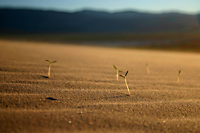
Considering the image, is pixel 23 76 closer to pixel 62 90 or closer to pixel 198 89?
pixel 62 90

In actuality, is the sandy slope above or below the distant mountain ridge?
below

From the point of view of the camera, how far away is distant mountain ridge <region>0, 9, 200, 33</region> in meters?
35.2

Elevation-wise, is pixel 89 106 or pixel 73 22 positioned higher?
pixel 73 22

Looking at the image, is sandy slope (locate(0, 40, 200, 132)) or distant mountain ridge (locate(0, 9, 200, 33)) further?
distant mountain ridge (locate(0, 9, 200, 33))

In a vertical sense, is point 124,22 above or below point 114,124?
above

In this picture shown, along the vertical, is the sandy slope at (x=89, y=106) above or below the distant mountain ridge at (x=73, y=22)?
below

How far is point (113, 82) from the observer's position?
1.88 metres

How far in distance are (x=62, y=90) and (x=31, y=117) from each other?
458 mm

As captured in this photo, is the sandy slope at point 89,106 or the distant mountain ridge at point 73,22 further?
the distant mountain ridge at point 73,22

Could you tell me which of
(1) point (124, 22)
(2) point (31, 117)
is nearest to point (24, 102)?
(2) point (31, 117)

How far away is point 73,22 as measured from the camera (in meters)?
42.4

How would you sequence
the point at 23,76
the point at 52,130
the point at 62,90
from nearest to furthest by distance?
the point at 52,130
the point at 62,90
the point at 23,76

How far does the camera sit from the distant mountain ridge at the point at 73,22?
35.2 m

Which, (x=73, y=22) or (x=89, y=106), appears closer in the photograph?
(x=89, y=106)
